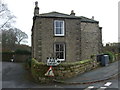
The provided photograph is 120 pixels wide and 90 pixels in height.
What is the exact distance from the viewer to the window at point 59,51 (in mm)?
17547

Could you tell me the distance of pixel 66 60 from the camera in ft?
57.7

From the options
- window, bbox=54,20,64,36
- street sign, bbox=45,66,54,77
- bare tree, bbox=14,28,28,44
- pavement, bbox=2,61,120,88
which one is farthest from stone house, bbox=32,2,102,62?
bare tree, bbox=14,28,28,44

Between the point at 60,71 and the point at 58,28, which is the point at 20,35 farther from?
the point at 60,71

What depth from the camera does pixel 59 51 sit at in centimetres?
1756

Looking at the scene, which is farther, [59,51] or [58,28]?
[58,28]

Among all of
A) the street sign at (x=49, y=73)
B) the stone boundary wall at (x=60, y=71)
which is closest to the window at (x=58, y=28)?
the stone boundary wall at (x=60, y=71)

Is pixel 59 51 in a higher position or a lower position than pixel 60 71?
higher

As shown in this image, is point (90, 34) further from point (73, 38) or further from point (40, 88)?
point (40, 88)

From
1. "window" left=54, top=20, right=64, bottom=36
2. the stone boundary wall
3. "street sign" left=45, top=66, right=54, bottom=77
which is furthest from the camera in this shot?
"window" left=54, top=20, right=64, bottom=36

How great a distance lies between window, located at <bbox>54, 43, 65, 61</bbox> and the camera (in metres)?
17.5

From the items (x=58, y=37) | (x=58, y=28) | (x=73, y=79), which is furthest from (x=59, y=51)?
(x=73, y=79)

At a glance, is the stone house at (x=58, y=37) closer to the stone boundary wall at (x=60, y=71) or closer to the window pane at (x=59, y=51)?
the window pane at (x=59, y=51)

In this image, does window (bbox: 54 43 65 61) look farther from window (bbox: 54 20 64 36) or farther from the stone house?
window (bbox: 54 20 64 36)

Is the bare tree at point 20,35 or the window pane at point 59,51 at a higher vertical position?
the bare tree at point 20,35
